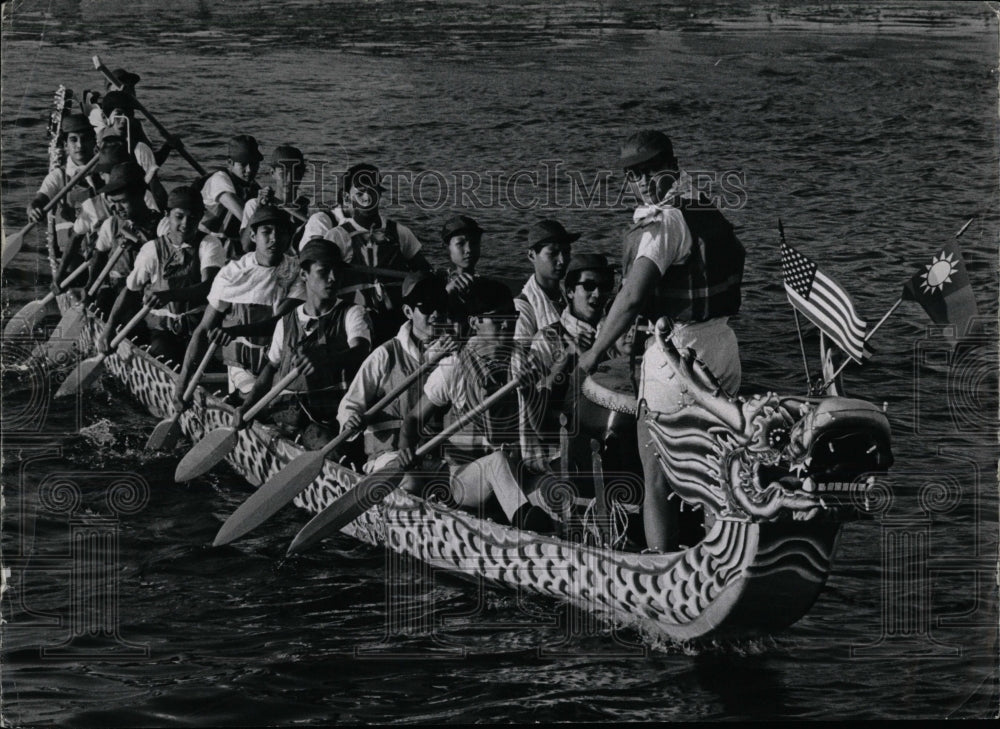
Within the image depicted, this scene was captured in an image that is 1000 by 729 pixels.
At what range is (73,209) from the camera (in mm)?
13945

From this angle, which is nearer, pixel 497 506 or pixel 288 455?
pixel 497 506

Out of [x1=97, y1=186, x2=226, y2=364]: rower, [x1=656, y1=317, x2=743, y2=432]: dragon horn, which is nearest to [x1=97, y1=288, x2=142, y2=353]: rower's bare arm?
[x1=97, y1=186, x2=226, y2=364]: rower

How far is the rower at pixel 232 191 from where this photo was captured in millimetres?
11242

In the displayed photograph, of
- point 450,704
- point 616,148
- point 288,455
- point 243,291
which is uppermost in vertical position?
point 616,148

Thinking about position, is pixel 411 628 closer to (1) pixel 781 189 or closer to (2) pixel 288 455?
(2) pixel 288 455

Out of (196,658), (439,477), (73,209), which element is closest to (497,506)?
(439,477)

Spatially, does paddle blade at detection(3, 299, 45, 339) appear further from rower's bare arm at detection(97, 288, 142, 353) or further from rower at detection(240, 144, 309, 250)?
rower at detection(240, 144, 309, 250)

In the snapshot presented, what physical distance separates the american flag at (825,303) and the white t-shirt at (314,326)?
2.60 m

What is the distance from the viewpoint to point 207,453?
9.23 m

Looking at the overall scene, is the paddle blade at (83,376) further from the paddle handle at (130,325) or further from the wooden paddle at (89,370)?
the paddle handle at (130,325)

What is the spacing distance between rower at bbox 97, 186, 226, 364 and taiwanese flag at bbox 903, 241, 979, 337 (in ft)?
17.0

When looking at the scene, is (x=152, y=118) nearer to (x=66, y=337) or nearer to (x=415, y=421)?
(x=66, y=337)

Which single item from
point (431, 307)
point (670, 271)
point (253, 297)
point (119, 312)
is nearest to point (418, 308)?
point (431, 307)

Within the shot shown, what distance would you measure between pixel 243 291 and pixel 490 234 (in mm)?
5276
